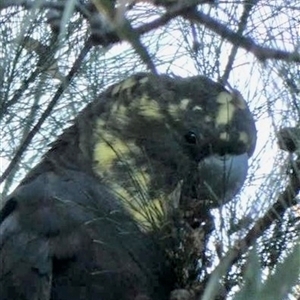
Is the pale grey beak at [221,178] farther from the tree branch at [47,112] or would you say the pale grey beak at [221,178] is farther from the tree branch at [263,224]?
the tree branch at [47,112]

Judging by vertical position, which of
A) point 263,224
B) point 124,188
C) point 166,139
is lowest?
point 263,224

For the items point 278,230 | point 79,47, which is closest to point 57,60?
point 79,47

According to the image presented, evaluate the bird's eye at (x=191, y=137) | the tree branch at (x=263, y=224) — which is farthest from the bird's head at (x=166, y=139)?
the tree branch at (x=263, y=224)

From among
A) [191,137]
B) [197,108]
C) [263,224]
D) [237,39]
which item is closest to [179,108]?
[197,108]

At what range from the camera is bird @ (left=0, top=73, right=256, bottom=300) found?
4.38ft

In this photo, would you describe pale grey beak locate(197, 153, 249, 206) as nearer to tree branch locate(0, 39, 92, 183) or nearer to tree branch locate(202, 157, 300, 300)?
tree branch locate(202, 157, 300, 300)

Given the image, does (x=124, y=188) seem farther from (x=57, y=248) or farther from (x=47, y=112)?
(x=57, y=248)

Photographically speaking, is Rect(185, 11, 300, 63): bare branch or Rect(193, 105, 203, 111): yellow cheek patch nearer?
Rect(185, 11, 300, 63): bare branch

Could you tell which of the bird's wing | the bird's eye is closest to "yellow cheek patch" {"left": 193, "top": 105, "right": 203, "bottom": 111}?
the bird's eye

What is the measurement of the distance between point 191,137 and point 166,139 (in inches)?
1.8

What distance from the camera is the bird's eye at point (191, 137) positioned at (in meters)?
1.61

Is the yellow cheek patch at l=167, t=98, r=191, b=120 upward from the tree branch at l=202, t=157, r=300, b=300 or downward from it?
upward

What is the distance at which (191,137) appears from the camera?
1.64m

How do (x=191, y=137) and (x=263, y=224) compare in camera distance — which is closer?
(x=263, y=224)
